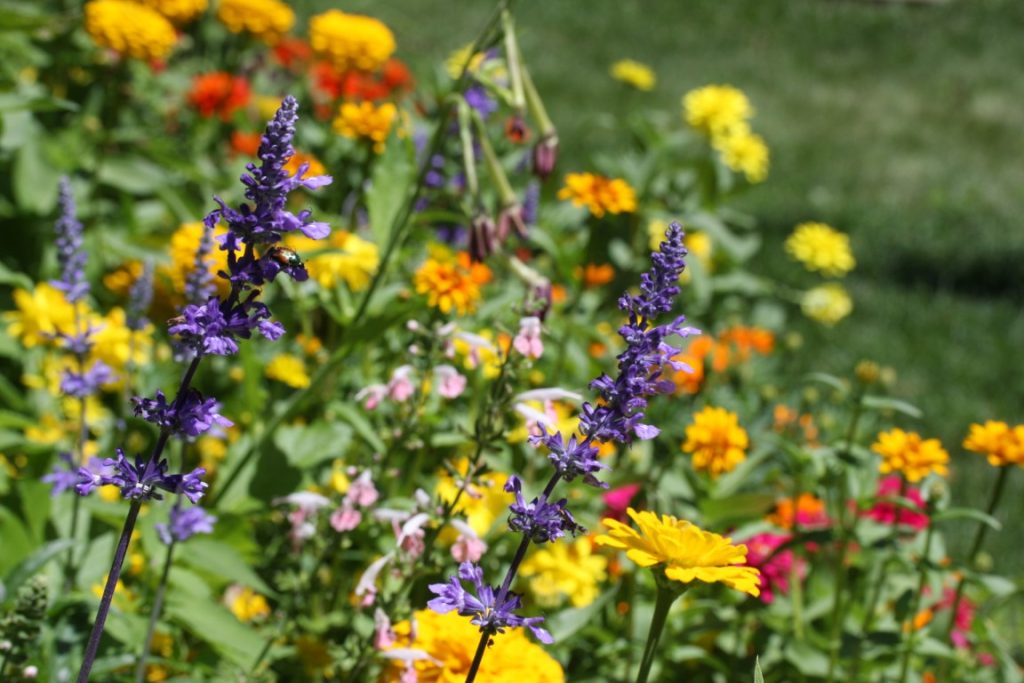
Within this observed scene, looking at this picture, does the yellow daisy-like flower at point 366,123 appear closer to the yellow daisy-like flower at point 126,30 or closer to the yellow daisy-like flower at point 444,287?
the yellow daisy-like flower at point 126,30

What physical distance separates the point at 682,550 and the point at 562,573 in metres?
0.88

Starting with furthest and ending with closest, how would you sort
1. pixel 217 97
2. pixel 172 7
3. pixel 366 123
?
pixel 217 97 → pixel 172 7 → pixel 366 123

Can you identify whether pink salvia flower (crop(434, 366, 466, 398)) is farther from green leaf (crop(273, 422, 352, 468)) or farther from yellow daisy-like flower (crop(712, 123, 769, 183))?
yellow daisy-like flower (crop(712, 123, 769, 183))

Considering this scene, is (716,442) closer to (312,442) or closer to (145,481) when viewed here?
(312,442)

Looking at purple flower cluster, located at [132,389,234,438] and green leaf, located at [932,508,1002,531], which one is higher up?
green leaf, located at [932,508,1002,531]

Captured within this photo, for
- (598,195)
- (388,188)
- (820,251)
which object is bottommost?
(388,188)

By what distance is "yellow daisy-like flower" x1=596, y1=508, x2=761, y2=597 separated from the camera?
1.10 m

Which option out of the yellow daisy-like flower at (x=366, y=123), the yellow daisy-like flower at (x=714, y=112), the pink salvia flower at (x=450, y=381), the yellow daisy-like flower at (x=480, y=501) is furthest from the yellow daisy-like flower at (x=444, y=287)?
the yellow daisy-like flower at (x=714, y=112)

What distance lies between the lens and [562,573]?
1.98m

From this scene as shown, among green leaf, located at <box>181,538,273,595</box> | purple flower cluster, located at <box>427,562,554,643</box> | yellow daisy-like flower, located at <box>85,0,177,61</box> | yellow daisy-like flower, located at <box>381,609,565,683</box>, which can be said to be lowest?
green leaf, located at <box>181,538,273,595</box>

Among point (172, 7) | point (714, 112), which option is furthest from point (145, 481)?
point (714, 112)

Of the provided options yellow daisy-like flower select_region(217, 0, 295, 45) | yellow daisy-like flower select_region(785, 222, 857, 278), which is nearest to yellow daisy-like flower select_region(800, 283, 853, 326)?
yellow daisy-like flower select_region(785, 222, 857, 278)

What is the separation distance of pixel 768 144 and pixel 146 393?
530cm

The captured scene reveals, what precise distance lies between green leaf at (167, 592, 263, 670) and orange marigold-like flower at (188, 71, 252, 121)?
80.0 inches
